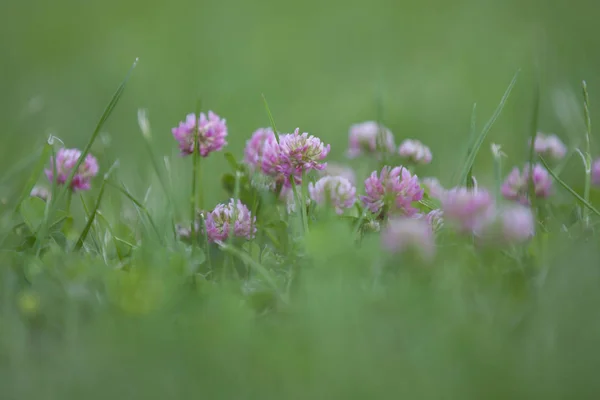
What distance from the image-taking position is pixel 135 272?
1.11 m

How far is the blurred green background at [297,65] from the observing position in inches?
127

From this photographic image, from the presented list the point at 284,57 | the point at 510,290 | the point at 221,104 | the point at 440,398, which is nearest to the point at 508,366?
the point at 440,398

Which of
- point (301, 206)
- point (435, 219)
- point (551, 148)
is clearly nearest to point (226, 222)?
point (301, 206)

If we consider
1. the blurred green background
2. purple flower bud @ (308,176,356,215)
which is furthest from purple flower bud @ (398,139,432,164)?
the blurred green background

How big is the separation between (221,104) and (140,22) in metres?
1.86

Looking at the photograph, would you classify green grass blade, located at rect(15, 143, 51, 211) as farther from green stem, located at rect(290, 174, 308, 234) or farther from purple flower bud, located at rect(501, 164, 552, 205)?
purple flower bud, located at rect(501, 164, 552, 205)

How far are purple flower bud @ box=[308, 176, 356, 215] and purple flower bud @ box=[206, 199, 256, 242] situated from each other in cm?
13

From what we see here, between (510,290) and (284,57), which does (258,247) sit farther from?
(284,57)

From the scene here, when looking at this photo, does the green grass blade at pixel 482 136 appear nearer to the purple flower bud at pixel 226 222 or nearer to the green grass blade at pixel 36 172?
the purple flower bud at pixel 226 222

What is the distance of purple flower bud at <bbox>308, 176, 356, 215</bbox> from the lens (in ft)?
4.27

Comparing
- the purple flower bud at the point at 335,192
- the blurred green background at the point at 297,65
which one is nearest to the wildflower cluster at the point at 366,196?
the purple flower bud at the point at 335,192

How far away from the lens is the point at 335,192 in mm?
1306

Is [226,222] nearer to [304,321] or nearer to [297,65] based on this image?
[304,321]

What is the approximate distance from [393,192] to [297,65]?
10.6ft
